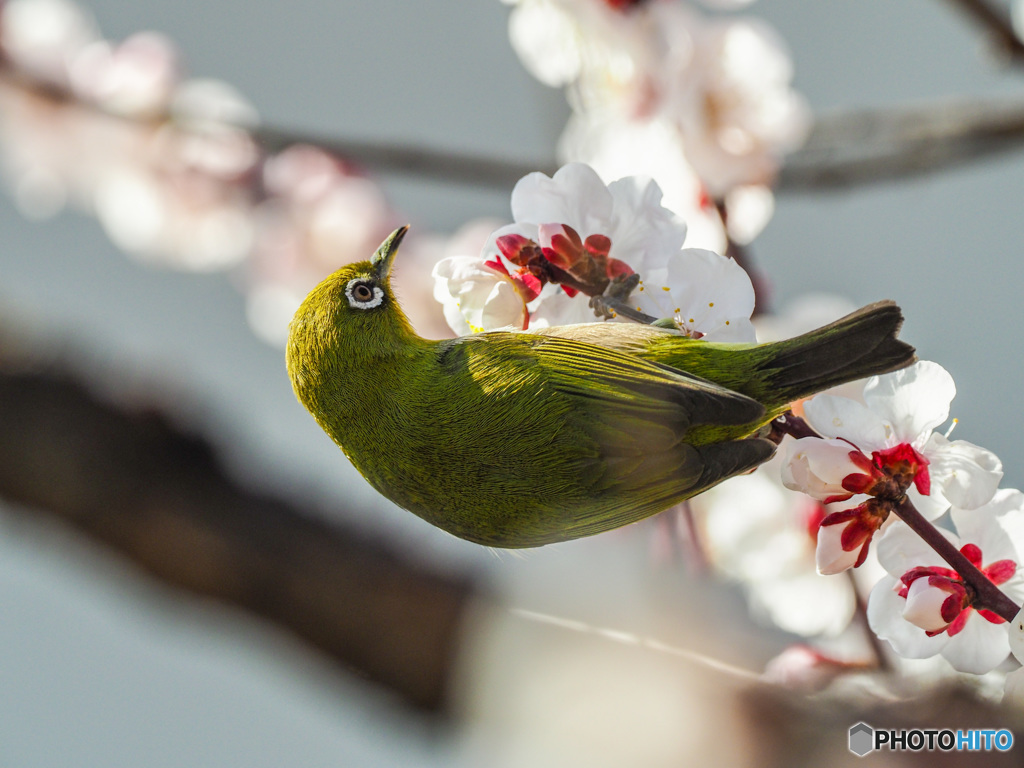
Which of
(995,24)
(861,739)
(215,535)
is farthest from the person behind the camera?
(215,535)

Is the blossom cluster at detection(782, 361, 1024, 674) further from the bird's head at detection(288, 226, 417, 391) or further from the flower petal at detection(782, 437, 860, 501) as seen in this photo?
the bird's head at detection(288, 226, 417, 391)

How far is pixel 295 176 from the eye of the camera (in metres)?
1.64

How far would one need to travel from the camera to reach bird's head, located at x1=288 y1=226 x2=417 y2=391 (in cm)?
45

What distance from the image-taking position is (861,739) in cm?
62

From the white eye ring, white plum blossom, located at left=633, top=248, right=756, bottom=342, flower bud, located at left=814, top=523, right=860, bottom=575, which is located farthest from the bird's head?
flower bud, located at left=814, top=523, right=860, bottom=575

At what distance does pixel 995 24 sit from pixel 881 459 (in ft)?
1.94

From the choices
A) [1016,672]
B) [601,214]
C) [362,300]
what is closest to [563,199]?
[601,214]

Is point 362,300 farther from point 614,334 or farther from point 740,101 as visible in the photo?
point 740,101

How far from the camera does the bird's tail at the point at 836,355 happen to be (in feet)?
1.30

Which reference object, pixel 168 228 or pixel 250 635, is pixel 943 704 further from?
pixel 168 228

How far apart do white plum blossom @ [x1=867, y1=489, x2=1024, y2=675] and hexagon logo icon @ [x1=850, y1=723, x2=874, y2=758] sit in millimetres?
164

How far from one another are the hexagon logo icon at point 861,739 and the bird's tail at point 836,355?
0.33 m

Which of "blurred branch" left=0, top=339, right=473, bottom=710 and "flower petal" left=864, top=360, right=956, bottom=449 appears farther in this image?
"blurred branch" left=0, top=339, right=473, bottom=710

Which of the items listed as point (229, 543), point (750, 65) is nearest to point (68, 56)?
point (229, 543)
